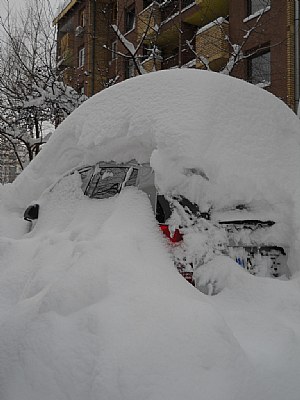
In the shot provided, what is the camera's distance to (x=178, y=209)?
3.09m

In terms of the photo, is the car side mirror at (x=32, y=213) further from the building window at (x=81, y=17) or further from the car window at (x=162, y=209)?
the building window at (x=81, y=17)

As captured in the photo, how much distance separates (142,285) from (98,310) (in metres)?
0.29

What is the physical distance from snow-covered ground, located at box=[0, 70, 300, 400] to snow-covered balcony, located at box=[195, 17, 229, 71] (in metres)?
11.5

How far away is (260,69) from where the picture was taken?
578 inches

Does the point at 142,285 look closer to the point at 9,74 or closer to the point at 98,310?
the point at 98,310

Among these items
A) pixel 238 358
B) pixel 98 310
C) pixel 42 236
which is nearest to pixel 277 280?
pixel 238 358

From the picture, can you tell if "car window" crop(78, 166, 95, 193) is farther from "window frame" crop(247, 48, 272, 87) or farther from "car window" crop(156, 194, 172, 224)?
"window frame" crop(247, 48, 272, 87)

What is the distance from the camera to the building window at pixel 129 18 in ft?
65.1

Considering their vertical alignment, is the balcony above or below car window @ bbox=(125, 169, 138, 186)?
above

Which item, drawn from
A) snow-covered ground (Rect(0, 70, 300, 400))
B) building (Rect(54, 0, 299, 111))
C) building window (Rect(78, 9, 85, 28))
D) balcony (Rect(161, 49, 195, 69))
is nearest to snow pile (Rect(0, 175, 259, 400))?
snow-covered ground (Rect(0, 70, 300, 400))

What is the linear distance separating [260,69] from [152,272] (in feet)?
44.2

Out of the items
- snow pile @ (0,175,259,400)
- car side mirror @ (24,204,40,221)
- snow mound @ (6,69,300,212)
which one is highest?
snow mound @ (6,69,300,212)

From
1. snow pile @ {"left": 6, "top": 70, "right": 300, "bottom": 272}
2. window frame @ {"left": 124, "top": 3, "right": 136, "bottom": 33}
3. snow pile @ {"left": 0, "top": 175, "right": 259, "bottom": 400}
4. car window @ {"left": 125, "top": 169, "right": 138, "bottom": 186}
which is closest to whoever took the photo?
snow pile @ {"left": 0, "top": 175, "right": 259, "bottom": 400}

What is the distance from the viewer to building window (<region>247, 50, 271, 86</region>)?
14.4 m
